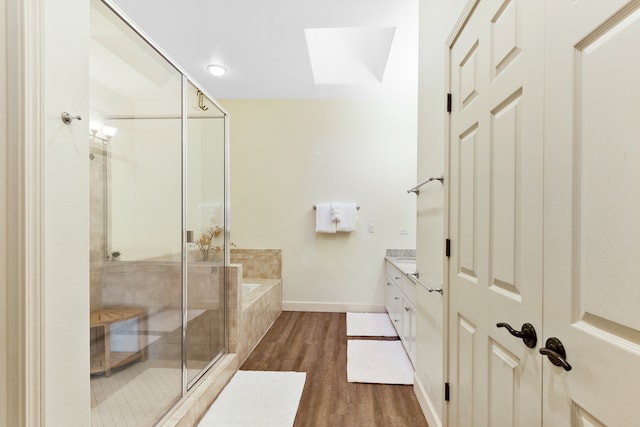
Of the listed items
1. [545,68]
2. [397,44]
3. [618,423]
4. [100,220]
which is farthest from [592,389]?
[397,44]

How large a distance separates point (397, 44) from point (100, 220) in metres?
2.68

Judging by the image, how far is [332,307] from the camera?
379 centimetres

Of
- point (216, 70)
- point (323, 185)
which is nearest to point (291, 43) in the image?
point (216, 70)

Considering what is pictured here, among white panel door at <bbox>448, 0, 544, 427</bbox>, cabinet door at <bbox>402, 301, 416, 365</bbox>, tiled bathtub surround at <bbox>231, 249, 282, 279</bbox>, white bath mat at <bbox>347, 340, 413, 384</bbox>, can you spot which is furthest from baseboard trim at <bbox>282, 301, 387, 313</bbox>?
white panel door at <bbox>448, 0, 544, 427</bbox>

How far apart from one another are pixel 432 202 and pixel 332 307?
2.49m

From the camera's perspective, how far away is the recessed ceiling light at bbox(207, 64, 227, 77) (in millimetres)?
3073

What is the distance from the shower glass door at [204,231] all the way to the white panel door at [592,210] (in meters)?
1.87

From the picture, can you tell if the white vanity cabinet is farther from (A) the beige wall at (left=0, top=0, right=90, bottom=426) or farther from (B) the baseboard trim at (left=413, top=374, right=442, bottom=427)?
(A) the beige wall at (left=0, top=0, right=90, bottom=426)


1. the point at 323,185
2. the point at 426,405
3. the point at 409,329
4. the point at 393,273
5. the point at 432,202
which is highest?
the point at 323,185

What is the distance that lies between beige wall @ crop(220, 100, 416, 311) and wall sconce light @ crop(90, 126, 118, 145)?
7.84 ft

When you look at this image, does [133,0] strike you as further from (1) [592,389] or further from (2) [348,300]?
(2) [348,300]

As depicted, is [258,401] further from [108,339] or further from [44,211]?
[44,211]

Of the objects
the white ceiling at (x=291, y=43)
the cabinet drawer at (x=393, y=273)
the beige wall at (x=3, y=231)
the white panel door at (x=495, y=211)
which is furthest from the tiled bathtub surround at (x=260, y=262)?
the beige wall at (x=3, y=231)

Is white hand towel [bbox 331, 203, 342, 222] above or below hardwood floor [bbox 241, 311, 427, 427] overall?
above
